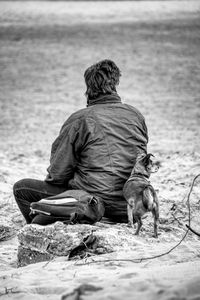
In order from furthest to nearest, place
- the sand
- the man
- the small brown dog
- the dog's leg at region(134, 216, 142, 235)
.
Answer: the man, the dog's leg at region(134, 216, 142, 235), the small brown dog, the sand

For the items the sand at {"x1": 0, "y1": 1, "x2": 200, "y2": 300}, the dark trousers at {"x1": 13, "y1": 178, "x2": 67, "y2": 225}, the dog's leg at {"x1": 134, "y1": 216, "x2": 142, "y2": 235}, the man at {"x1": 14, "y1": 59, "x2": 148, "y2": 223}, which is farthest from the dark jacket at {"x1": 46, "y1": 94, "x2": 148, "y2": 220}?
the sand at {"x1": 0, "y1": 1, "x2": 200, "y2": 300}

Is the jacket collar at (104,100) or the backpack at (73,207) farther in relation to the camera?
the jacket collar at (104,100)

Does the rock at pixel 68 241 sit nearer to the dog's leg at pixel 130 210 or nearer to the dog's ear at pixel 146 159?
the dog's leg at pixel 130 210

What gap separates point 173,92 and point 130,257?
10186 millimetres

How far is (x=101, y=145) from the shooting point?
4.81 m

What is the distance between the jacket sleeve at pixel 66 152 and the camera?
4820 mm

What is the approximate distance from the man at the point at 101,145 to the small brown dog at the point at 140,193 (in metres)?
0.19

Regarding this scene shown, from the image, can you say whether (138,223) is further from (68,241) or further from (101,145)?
(101,145)

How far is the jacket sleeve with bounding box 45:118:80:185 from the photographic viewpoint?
482 cm

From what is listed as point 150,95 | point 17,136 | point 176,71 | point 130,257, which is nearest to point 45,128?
point 17,136

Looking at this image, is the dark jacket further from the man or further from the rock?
the rock

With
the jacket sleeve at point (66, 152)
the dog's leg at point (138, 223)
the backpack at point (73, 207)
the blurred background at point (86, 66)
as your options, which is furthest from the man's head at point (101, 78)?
the blurred background at point (86, 66)

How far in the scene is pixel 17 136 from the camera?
10.7 m

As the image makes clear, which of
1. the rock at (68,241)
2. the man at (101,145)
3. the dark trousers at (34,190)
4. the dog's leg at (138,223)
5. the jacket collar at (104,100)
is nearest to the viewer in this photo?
the rock at (68,241)
